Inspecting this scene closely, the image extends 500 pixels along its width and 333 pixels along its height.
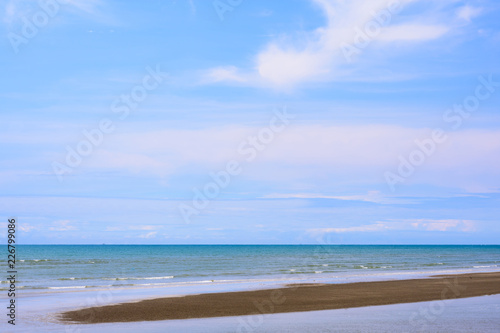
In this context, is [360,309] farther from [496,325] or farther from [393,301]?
[496,325]

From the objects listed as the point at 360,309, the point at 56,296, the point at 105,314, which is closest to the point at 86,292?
the point at 56,296

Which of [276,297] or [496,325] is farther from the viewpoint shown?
[276,297]

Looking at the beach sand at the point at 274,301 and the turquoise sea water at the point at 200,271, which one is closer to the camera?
the beach sand at the point at 274,301

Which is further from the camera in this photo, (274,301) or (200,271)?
(200,271)

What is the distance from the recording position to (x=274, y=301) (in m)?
27.9

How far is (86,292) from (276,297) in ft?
39.5

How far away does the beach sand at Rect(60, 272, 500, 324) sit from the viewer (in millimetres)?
22891

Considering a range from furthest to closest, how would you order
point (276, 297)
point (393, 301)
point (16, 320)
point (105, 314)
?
point (276, 297) < point (393, 301) < point (105, 314) < point (16, 320)

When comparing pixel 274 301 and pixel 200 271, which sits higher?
pixel 200 271

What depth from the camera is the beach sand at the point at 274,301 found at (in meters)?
22.9

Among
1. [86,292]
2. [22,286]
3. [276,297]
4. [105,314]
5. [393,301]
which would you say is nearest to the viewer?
[105,314]

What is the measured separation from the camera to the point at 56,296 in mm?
31047

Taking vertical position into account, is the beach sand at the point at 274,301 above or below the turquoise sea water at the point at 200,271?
below

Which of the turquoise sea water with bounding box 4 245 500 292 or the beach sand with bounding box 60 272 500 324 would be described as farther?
the turquoise sea water with bounding box 4 245 500 292
